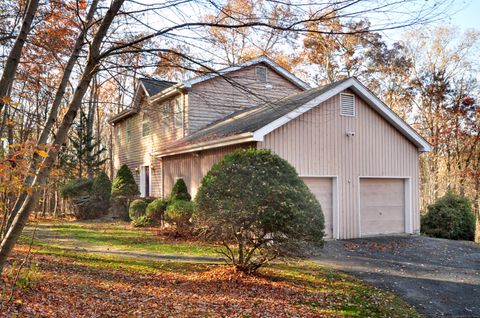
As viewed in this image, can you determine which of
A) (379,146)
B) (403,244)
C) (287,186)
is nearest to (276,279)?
(287,186)

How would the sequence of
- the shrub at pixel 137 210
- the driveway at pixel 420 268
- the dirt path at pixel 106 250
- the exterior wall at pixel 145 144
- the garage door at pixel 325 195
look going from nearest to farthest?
the driveway at pixel 420 268 → the dirt path at pixel 106 250 → the garage door at pixel 325 195 → the shrub at pixel 137 210 → the exterior wall at pixel 145 144

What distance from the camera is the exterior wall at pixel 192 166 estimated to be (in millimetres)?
13485

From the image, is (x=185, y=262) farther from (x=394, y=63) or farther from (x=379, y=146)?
(x=394, y=63)

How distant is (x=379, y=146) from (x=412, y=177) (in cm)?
192

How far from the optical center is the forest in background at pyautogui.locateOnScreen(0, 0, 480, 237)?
4.06 m

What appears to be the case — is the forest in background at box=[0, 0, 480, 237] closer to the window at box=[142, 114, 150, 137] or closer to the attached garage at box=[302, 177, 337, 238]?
the attached garage at box=[302, 177, 337, 238]

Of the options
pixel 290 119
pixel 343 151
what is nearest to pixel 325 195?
pixel 343 151

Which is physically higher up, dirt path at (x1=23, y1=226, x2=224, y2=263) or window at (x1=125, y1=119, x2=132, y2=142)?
window at (x1=125, y1=119, x2=132, y2=142)

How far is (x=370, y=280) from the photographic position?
8227 mm

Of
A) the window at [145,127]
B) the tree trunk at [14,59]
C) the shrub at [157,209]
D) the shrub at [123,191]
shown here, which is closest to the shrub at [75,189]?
the shrub at [123,191]

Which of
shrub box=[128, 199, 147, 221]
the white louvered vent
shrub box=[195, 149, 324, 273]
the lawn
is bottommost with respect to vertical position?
the lawn

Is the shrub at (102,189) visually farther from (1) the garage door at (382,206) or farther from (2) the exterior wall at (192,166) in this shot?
(1) the garage door at (382,206)

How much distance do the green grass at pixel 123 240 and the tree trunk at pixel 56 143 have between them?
5.52m

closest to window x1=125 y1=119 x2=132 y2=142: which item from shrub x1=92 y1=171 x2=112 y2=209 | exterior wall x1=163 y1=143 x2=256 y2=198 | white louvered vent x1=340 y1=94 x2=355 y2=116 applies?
shrub x1=92 y1=171 x2=112 y2=209
